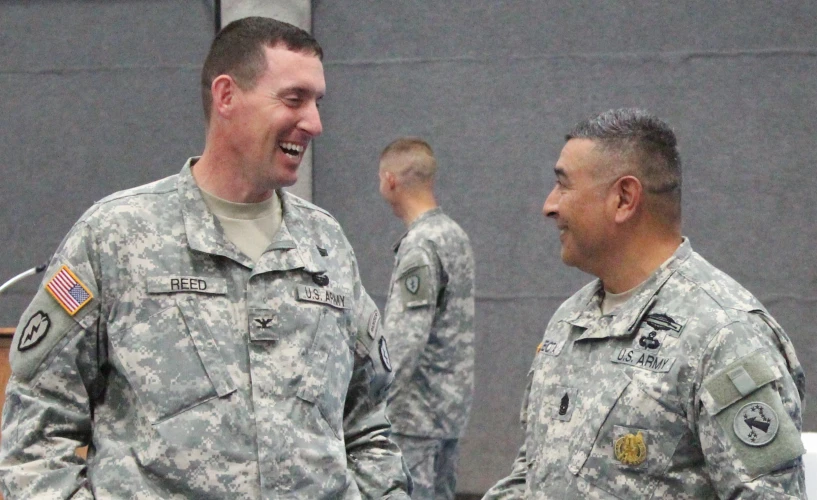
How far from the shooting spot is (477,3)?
5.17 m

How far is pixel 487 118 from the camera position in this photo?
5.16m

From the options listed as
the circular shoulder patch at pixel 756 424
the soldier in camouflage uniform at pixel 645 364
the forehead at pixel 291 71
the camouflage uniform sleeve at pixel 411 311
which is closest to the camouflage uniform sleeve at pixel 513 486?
the soldier in camouflage uniform at pixel 645 364

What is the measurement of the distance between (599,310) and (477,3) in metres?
3.37

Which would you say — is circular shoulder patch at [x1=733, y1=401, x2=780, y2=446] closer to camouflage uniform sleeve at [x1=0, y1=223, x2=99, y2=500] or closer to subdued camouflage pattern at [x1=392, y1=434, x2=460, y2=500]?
camouflage uniform sleeve at [x1=0, y1=223, x2=99, y2=500]

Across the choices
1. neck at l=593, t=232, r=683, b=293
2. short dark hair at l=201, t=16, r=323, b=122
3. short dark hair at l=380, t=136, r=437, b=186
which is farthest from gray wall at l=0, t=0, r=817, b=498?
short dark hair at l=201, t=16, r=323, b=122

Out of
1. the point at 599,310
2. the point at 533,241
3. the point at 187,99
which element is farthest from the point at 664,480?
the point at 187,99

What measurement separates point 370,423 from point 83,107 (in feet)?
13.3

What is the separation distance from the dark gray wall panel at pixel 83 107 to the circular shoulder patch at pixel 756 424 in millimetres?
4083

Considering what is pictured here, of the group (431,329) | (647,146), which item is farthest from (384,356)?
(431,329)

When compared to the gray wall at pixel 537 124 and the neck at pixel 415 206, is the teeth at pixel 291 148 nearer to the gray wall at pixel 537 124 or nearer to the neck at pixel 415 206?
the neck at pixel 415 206

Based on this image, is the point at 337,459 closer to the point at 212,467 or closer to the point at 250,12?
the point at 212,467

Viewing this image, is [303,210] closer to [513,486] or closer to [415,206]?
[513,486]

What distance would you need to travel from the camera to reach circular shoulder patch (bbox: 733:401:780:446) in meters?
1.69

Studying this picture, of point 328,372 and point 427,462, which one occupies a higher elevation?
point 328,372
